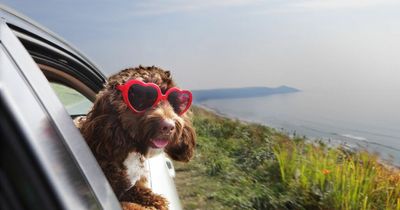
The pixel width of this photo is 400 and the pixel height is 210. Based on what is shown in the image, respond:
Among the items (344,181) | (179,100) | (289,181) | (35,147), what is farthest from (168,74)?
(289,181)

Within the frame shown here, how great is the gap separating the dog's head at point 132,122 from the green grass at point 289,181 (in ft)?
8.13

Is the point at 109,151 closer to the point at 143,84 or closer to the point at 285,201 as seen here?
the point at 143,84

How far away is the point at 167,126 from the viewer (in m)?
1.74

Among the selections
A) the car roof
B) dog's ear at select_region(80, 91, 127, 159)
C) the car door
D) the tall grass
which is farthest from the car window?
the tall grass

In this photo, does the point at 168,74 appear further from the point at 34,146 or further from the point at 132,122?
the point at 34,146

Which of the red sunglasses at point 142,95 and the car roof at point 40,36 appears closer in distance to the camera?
the car roof at point 40,36

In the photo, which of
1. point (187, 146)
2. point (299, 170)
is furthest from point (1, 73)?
point (299, 170)

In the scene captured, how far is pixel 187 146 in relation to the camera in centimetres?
198

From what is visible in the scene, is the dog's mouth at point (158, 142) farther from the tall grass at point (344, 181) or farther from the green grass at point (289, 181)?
the tall grass at point (344, 181)

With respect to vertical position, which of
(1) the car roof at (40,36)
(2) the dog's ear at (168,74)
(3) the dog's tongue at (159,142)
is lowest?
(3) the dog's tongue at (159,142)

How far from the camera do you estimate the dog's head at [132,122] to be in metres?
1.72

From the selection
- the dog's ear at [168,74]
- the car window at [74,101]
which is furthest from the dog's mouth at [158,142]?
the car window at [74,101]

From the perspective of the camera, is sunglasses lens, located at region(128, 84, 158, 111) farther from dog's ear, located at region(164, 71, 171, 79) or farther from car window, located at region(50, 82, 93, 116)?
car window, located at region(50, 82, 93, 116)

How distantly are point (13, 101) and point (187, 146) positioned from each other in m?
1.03
